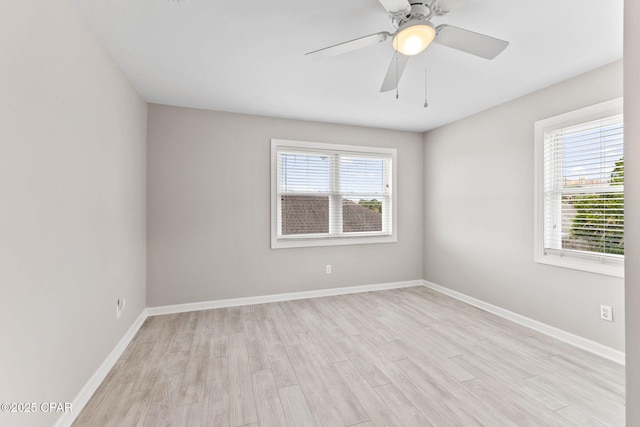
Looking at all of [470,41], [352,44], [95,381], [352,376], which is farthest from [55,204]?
[470,41]

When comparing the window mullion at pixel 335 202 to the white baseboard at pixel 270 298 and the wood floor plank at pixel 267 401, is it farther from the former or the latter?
the wood floor plank at pixel 267 401

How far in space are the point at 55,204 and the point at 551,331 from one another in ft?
13.4

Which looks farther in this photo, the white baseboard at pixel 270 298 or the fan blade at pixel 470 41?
the white baseboard at pixel 270 298

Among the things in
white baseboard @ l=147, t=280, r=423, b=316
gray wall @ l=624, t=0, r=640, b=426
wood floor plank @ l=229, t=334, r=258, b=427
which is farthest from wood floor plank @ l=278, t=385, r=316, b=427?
white baseboard @ l=147, t=280, r=423, b=316

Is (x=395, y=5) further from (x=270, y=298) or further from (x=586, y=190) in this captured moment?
(x=270, y=298)

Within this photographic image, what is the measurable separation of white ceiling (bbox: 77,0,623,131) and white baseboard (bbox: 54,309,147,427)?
2.40 metres

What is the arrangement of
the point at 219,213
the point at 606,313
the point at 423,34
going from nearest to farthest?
1. the point at 423,34
2. the point at 606,313
3. the point at 219,213

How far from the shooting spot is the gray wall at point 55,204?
47.4 inches

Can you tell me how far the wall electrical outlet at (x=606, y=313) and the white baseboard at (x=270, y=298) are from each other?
7.52ft

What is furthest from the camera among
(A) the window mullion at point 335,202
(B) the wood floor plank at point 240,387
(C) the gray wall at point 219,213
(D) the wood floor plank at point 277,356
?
(A) the window mullion at point 335,202

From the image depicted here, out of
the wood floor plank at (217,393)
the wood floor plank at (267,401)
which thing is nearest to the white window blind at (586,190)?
the wood floor plank at (267,401)

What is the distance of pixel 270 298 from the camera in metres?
3.75

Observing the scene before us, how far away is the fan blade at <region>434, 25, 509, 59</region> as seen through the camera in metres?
1.61

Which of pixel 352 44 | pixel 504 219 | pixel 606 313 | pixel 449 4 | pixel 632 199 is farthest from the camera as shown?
pixel 504 219
